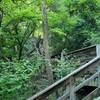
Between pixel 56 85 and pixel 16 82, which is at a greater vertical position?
pixel 56 85

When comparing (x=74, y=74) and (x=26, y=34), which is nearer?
(x=74, y=74)

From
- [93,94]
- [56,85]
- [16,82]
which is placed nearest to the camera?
[56,85]

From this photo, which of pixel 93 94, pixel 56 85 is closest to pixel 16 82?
pixel 93 94

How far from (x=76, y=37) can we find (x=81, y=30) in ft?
1.51

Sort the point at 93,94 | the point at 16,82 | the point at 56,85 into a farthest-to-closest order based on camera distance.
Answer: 1. the point at 16,82
2. the point at 93,94
3. the point at 56,85

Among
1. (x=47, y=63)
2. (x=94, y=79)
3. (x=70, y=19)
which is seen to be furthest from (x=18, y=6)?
(x=94, y=79)

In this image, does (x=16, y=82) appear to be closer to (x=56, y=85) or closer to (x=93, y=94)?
(x=93, y=94)

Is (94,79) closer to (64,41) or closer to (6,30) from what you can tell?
(6,30)

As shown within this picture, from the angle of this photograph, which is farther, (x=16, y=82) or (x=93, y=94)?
(x=16, y=82)

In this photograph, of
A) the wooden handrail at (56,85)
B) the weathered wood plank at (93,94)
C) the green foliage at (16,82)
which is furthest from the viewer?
the green foliage at (16,82)

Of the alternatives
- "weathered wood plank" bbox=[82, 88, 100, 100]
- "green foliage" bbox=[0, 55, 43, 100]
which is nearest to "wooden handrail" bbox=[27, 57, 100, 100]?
"weathered wood plank" bbox=[82, 88, 100, 100]

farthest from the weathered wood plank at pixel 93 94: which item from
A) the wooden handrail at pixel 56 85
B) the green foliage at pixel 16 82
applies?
the green foliage at pixel 16 82

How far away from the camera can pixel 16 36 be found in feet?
34.8

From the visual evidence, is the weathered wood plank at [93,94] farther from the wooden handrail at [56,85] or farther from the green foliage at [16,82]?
the green foliage at [16,82]
